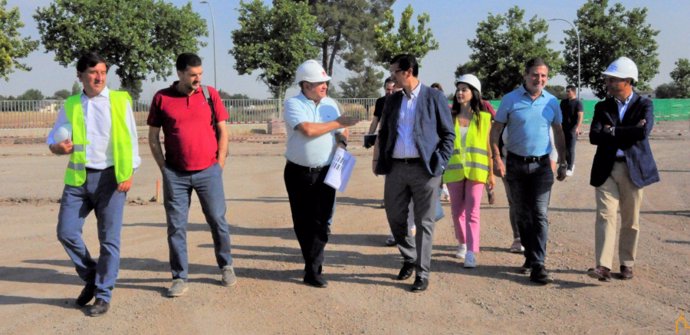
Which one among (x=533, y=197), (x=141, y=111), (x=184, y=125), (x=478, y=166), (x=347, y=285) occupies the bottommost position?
(x=347, y=285)

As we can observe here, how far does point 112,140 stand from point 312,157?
5.49ft


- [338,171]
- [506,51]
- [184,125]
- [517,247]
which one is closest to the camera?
[184,125]

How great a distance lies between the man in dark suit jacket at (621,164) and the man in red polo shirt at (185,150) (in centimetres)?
337

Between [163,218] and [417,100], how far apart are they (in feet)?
16.6

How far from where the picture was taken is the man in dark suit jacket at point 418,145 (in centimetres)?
580

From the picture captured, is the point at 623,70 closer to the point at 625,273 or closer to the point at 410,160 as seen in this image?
the point at 625,273

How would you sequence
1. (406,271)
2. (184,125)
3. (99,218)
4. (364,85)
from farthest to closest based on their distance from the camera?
1. (364,85)
2. (406,271)
3. (184,125)
4. (99,218)

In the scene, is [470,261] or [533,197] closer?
[533,197]

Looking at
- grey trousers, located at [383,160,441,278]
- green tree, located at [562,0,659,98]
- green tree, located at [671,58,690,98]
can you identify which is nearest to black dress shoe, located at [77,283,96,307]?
grey trousers, located at [383,160,441,278]

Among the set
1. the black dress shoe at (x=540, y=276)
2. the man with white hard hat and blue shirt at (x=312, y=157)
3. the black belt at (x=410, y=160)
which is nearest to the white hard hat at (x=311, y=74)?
the man with white hard hat and blue shirt at (x=312, y=157)

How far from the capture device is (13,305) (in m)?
5.52

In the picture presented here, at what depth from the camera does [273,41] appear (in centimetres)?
4241

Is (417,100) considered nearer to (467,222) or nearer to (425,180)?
(425,180)

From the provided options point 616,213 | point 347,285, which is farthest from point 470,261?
point 616,213
